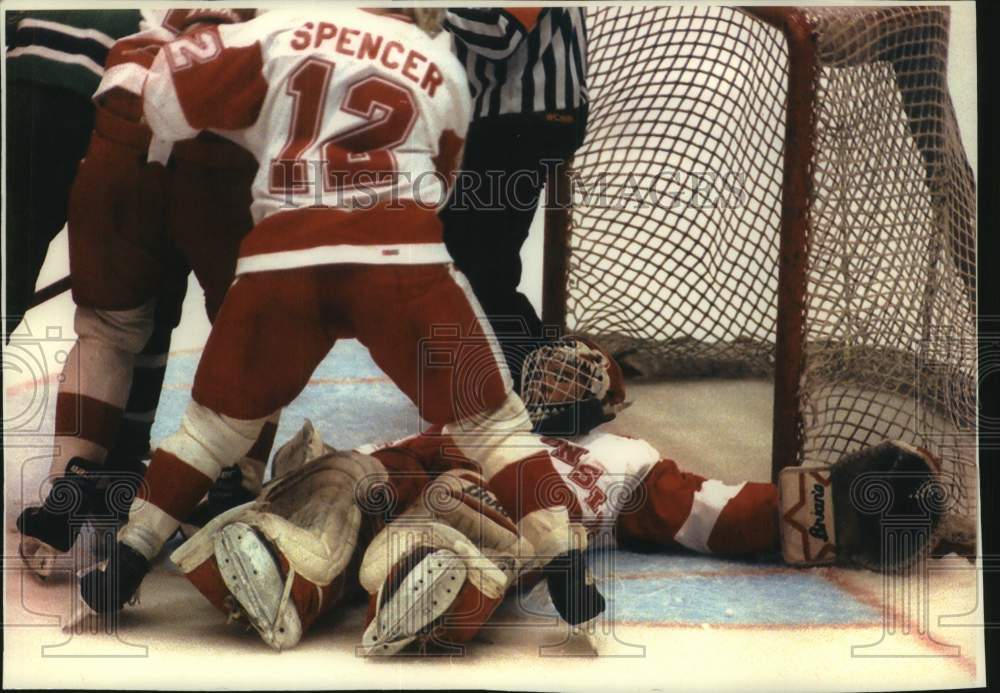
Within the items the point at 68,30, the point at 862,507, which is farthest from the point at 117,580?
the point at 862,507

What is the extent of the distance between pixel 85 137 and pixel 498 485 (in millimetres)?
869

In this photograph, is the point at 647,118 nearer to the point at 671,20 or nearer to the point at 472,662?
the point at 671,20

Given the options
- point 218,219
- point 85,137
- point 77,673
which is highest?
point 85,137

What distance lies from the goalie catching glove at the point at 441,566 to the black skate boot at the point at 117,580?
367mm

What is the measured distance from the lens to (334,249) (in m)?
2.04

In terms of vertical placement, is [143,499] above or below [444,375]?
below

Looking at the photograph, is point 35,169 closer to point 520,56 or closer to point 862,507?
point 520,56

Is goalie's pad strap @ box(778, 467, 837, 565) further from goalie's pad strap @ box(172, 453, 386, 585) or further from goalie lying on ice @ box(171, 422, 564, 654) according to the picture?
goalie's pad strap @ box(172, 453, 386, 585)

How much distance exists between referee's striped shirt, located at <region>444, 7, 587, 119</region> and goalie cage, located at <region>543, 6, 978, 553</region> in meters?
0.04

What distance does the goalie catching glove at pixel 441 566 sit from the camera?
6.64 feet

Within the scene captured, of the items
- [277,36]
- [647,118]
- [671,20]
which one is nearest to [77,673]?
[277,36]

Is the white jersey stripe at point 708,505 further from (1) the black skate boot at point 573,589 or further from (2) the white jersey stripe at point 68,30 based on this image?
(2) the white jersey stripe at point 68,30

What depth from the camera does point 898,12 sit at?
2150 millimetres

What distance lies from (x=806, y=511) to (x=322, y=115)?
3.28ft
